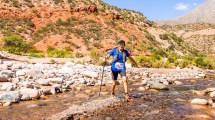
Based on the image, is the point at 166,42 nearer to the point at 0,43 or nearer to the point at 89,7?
the point at 89,7

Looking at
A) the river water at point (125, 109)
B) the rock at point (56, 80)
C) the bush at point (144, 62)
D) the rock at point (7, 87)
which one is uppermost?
the bush at point (144, 62)

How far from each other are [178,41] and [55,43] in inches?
1318

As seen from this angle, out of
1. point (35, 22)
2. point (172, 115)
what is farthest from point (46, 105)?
point (35, 22)

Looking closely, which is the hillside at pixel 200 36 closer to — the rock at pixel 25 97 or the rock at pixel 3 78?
the rock at pixel 3 78

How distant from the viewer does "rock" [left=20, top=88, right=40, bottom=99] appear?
415 inches

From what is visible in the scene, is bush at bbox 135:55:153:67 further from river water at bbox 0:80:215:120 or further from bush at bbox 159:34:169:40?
bush at bbox 159:34:169:40

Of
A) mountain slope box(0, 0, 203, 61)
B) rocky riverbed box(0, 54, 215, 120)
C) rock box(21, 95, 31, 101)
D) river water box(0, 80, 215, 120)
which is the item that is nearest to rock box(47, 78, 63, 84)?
rocky riverbed box(0, 54, 215, 120)

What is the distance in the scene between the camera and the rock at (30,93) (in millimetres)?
10548

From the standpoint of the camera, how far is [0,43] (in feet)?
129

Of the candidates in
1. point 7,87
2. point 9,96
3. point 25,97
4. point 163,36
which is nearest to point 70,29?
point 163,36

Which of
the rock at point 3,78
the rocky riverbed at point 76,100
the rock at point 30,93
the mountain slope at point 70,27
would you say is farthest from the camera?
the mountain slope at point 70,27

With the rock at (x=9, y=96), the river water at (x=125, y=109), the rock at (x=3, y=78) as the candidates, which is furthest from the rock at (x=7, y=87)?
the rock at (x=3, y=78)

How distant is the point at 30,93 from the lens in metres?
10.7

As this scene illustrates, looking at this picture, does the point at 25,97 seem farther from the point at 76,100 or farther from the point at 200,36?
the point at 200,36
